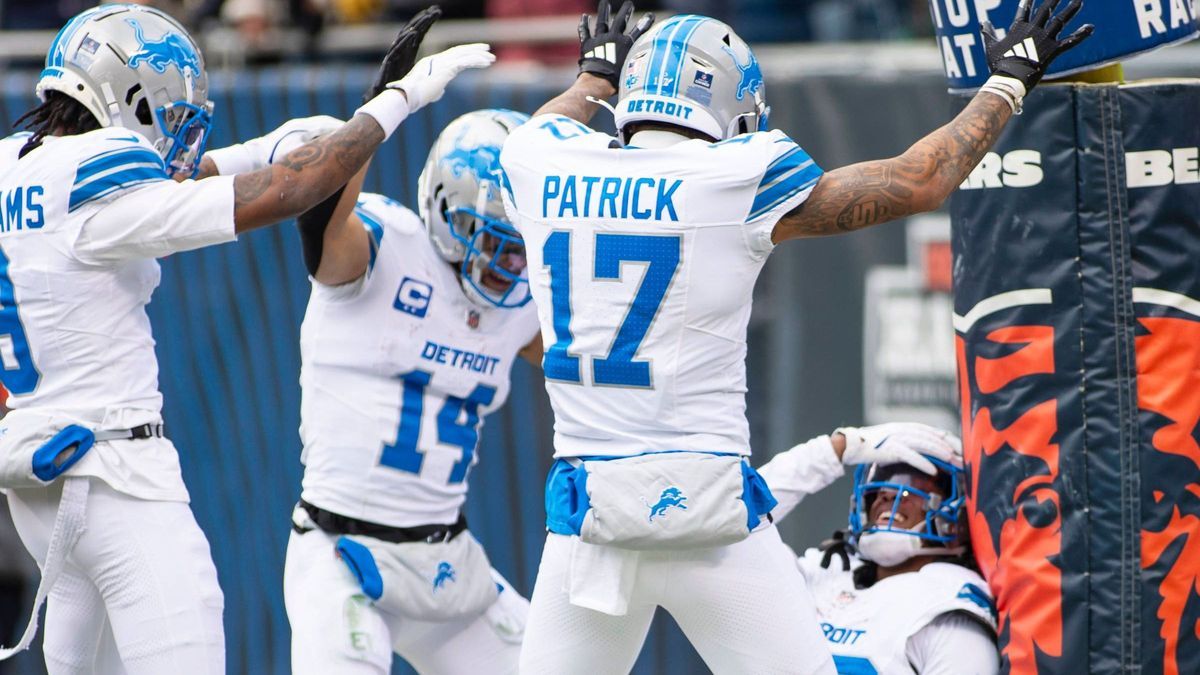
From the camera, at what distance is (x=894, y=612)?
13.8 feet

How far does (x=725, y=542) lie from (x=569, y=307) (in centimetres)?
60

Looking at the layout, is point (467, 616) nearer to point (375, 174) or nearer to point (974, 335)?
point (974, 335)

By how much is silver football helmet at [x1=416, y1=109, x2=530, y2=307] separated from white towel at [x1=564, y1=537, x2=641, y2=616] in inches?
48.5

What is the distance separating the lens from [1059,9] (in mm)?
3846

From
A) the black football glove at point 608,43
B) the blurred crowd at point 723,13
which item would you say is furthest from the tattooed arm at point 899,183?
the blurred crowd at point 723,13

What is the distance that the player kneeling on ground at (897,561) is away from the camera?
13.7 feet

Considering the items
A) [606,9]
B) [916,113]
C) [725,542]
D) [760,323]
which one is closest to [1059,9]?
[606,9]

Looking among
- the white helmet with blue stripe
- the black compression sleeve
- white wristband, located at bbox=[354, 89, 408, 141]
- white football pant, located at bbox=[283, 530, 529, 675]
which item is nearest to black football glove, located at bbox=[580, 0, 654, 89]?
the white helmet with blue stripe

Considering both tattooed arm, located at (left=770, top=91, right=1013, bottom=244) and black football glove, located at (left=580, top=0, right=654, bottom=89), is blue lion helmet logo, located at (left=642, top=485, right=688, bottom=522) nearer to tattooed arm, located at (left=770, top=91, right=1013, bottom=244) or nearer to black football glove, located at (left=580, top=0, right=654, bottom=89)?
tattooed arm, located at (left=770, top=91, right=1013, bottom=244)

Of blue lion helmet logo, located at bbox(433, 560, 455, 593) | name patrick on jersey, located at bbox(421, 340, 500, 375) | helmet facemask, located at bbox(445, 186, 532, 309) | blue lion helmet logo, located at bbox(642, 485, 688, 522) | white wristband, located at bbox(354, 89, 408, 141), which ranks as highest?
white wristband, located at bbox(354, 89, 408, 141)

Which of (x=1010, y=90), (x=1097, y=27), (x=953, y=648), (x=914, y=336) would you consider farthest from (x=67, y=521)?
(x=914, y=336)

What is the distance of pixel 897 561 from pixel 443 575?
47.8 inches

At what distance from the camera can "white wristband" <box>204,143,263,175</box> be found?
4551 mm

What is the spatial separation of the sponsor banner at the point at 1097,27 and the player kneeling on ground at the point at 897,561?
968 mm
